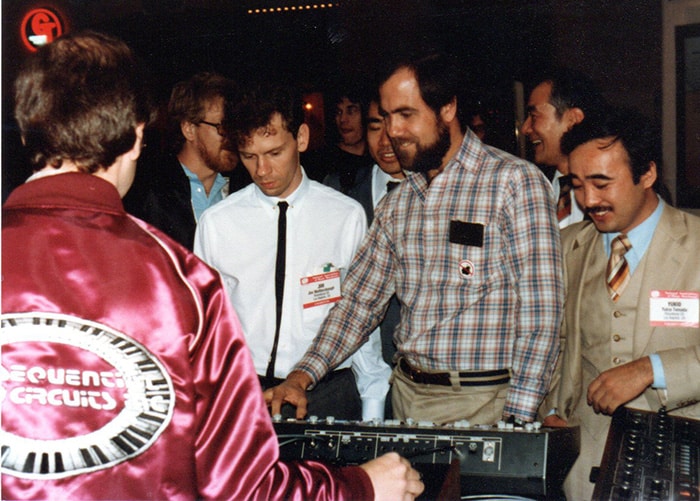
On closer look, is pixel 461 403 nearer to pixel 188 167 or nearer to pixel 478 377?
pixel 478 377

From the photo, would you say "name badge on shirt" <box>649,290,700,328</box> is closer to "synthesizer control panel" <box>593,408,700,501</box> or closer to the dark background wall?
"synthesizer control panel" <box>593,408,700,501</box>

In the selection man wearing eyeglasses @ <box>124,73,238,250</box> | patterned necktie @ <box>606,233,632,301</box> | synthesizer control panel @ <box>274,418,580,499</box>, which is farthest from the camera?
man wearing eyeglasses @ <box>124,73,238,250</box>

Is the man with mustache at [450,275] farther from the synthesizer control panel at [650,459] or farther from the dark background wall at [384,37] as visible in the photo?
the synthesizer control panel at [650,459]

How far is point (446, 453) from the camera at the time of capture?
1.30 metres

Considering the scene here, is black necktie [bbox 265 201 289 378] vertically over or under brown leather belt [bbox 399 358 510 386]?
over

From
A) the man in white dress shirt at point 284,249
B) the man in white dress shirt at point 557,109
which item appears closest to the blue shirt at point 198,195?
the man in white dress shirt at point 284,249

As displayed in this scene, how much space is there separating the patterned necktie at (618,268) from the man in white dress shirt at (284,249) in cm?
79

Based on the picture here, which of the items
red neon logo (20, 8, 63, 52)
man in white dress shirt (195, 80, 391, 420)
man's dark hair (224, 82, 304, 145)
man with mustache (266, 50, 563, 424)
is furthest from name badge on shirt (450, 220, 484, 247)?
red neon logo (20, 8, 63, 52)

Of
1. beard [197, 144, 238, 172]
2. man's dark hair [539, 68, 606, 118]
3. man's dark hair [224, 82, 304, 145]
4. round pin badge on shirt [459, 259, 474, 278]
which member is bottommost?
round pin badge on shirt [459, 259, 474, 278]

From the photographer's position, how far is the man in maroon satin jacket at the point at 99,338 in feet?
2.89

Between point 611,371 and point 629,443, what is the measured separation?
15.2 inches

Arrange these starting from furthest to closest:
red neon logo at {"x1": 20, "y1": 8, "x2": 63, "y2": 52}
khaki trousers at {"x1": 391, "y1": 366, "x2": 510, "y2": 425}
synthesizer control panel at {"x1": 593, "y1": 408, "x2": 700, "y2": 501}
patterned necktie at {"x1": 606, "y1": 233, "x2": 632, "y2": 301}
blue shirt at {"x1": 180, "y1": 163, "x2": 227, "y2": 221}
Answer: blue shirt at {"x1": 180, "y1": 163, "x2": 227, "y2": 221} → red neon logo at {"x1": 20, "y1": 8, "x2": 63, "y2": 52} → khaki trousers at {"x1": 391, "y1": 366, "x2": 510, "y2": 425} → patterned necktie at {"x1": 606, "y1": 233, "x2": 632, "y2": 301} → synthesizer control panel at {"x1": 593, "y1": 408, "x2": 700, "y2": 501}

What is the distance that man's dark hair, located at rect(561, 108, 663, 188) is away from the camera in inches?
68.3

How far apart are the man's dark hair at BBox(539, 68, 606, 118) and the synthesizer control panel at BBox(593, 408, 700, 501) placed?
1639 mm
